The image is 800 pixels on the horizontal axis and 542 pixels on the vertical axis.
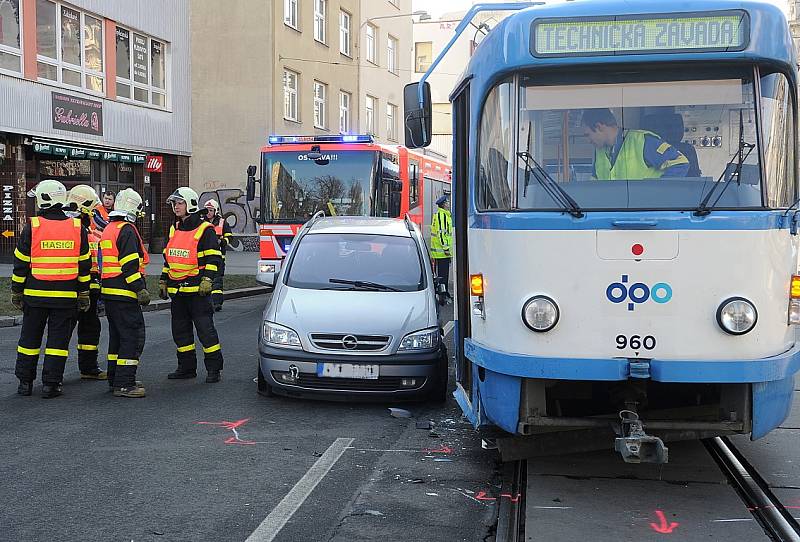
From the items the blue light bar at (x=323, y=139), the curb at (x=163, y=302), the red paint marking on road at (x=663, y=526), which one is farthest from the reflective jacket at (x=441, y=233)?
the red paint marking on road at (x=663, y=526)

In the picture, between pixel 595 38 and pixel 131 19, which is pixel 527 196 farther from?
pixel 131 19

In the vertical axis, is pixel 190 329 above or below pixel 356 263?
below

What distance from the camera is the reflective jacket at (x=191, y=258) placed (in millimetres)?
9109

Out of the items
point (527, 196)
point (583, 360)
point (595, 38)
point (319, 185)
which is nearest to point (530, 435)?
point (583, 360)

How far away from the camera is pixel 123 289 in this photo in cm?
841

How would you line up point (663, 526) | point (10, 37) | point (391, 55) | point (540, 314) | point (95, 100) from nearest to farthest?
point (663, 526), point (540, 314), point (10, 37), point (95, 100), point (391, 55)

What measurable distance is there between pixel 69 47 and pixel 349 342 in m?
18.2

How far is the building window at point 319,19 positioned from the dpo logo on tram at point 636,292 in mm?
31931

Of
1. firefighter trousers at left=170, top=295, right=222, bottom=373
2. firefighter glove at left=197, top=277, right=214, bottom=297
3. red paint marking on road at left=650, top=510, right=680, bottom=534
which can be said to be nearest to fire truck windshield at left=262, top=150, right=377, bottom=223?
firefighter trousers at left=170, top=295, right=222, bottom=373

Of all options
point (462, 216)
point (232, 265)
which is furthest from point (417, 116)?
point (232, 265)

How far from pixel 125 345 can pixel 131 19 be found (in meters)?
19.6

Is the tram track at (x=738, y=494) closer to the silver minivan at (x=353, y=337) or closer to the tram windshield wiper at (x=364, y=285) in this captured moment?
the silver minivan at (x=353, y=337)

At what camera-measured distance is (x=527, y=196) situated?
213 inches

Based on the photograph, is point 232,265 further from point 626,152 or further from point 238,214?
point 626,152
